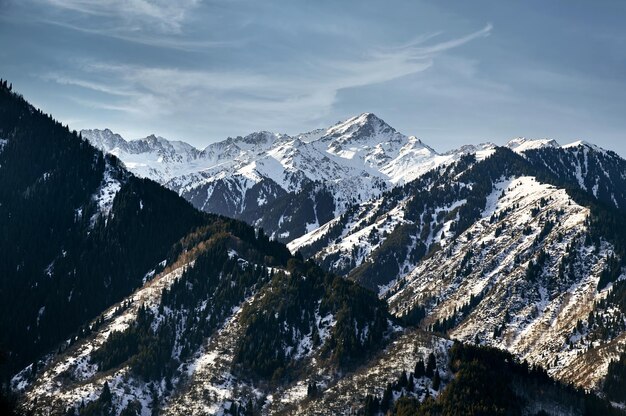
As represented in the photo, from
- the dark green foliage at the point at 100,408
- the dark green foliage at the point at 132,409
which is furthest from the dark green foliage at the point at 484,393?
the dark green foliage at the point at 100,408

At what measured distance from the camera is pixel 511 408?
177 meters

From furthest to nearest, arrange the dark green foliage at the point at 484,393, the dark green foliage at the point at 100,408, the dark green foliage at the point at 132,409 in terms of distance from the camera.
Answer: the dark green foliage at the point at 132,409
the dark green foliage at the point at 100,408
the dark green foliage at the point at 484,393

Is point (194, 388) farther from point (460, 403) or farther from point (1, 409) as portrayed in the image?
point (1, 409)

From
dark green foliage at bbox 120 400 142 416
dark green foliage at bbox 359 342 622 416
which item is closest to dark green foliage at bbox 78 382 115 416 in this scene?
dark green foliage at bbox 120 400 142 416

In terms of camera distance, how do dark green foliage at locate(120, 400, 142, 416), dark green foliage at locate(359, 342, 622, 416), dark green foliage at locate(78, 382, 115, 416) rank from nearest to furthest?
dark green foliage at locate(359, 342, 622, 416) → dark green foliage at locate(78, 382, 115, 416) → dark green foliage at locate(120, 400, 142, 416)

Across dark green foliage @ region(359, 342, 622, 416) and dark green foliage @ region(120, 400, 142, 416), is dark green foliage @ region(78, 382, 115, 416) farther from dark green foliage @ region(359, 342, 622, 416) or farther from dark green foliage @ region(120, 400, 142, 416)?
dark green foliage @ region(359, 342, 622, 416)

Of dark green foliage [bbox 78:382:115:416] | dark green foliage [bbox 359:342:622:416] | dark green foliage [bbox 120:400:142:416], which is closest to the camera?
dark green foliage [bbox 359:342:622:416]

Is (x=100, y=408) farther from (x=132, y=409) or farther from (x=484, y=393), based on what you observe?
(x=484, y=393)

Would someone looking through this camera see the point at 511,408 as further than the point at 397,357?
No

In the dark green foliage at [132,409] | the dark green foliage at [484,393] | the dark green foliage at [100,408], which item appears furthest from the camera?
the dark green foliage at [132,409]

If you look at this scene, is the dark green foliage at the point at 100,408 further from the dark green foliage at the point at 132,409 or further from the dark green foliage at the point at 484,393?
the dark green foliage at the point at 484,393

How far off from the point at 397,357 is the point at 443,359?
14360 mm

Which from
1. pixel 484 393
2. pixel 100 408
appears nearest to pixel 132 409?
pixel 100 408

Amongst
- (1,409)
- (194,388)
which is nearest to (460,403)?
(194,388)
